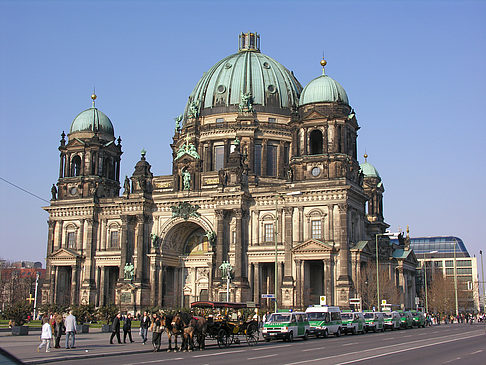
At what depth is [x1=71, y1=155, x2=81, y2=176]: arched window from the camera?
88.5 metres

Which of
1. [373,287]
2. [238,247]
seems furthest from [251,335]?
[373,287]

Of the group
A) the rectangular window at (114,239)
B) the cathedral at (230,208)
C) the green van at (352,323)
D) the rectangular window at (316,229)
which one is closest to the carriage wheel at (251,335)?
the green van at (352,323)

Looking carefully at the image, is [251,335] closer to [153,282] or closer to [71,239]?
[153,282]

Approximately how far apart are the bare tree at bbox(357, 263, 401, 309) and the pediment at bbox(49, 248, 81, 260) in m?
37.2

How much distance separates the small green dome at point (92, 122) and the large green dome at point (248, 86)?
1325 cm

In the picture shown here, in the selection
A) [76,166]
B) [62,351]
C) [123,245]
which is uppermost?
[76,166]

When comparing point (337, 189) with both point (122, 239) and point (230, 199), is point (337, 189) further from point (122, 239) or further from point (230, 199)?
point (122, 239)

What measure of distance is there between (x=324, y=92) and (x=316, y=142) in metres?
6.33

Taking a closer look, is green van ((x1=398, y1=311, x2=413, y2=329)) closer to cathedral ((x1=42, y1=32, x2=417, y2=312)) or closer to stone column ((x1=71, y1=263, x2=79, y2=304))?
cathedral ((x1=42, y1=32, x2=417, y2=312))

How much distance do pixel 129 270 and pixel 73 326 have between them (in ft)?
150

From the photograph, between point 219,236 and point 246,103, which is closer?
point 219,236

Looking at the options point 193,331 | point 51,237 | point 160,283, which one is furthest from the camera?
point 51,237

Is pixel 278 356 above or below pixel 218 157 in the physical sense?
below

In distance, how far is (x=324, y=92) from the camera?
75.2 meters
